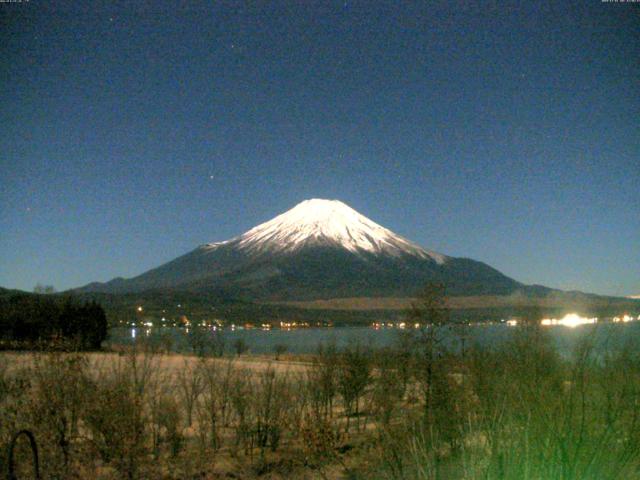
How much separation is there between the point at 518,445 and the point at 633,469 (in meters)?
0.57

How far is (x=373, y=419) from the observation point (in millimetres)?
9461

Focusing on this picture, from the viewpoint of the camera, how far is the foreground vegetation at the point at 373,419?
340cm

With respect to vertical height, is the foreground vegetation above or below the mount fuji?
below

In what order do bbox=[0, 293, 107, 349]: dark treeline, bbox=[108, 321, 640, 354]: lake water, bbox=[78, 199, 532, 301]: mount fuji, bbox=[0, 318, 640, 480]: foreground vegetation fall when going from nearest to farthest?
bbox=[0, 318, 640, 480]: foreground vegetation, bbox=[108, 321, 640, 354]: lake water, bbox=[0, 293, 107, 349]: dark treeline, bbox=[78, 199, 532, 301]: mount fuji

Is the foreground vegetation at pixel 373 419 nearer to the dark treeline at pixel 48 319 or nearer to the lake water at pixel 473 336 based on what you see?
the lake water at pixel 473 336

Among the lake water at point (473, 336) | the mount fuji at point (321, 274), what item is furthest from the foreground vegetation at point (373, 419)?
the mount fuji at point (321, 274)

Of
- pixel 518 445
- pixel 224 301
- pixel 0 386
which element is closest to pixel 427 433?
pixel 518 445

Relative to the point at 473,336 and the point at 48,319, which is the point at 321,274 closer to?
the point at 48,319

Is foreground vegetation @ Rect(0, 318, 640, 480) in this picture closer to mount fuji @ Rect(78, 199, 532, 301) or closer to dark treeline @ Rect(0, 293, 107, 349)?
dark treeline @ Rect(0, 293, 107, 349)

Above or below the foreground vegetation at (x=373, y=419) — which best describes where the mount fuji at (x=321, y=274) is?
above

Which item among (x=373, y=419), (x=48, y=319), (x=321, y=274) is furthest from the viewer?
(x=321, y=274)

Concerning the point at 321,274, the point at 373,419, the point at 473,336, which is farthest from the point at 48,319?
the point at 321,274

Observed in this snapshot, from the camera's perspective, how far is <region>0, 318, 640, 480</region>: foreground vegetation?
134 inches

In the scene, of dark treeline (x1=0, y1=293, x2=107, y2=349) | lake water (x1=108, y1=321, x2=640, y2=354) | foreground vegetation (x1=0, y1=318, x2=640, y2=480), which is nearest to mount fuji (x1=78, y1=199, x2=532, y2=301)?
lake water (x1=108, y1=321, x2=640, y2=354)
